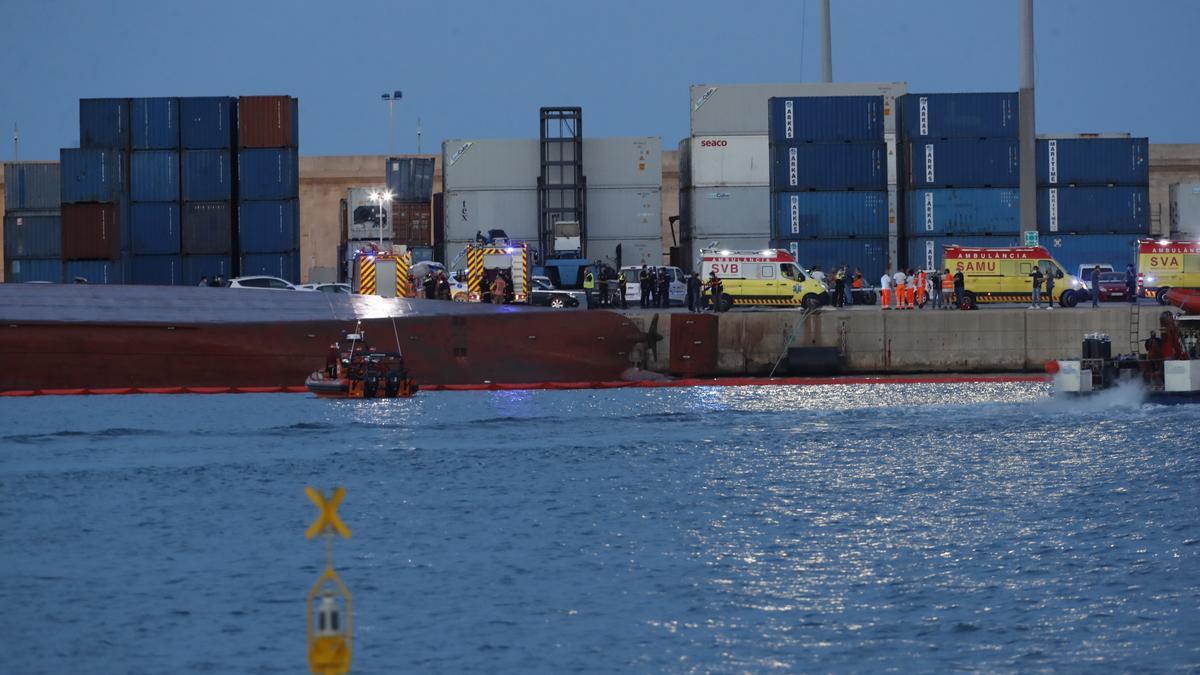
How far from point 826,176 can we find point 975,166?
5296mm

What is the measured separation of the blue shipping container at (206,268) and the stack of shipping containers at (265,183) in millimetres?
552

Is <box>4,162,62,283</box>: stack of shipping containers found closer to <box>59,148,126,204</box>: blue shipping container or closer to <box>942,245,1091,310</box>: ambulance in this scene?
<box>59,148,126,204</box>: blue shipping container

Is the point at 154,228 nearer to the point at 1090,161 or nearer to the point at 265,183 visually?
the point at 265,183

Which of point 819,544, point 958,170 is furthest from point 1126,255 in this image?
point 819,544

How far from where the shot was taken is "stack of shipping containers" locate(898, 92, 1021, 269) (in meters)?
64.9

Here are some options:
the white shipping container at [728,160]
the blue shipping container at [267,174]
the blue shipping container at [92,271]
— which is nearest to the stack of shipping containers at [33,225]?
the blue shipping container at [92,271]

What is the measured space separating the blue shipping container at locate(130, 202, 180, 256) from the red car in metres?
32.1

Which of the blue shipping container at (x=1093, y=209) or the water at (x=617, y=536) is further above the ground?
the blue shipping container at (x=1093, y=209)

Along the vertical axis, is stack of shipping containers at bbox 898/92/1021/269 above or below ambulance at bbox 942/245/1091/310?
above

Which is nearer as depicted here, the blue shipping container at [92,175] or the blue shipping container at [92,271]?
the blue shipping container at [92,271]

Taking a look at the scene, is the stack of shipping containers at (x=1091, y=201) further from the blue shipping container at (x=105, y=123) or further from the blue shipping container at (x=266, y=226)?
the blue shipping container at (x=105, y=123)

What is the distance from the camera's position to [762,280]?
2245 inches

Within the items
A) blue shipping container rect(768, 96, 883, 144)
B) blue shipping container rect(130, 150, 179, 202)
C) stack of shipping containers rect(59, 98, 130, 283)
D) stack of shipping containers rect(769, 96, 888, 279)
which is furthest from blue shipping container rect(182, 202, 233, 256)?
blue shipping container rect(768, 96, 883, 144)

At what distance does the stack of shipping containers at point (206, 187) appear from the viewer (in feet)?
206
